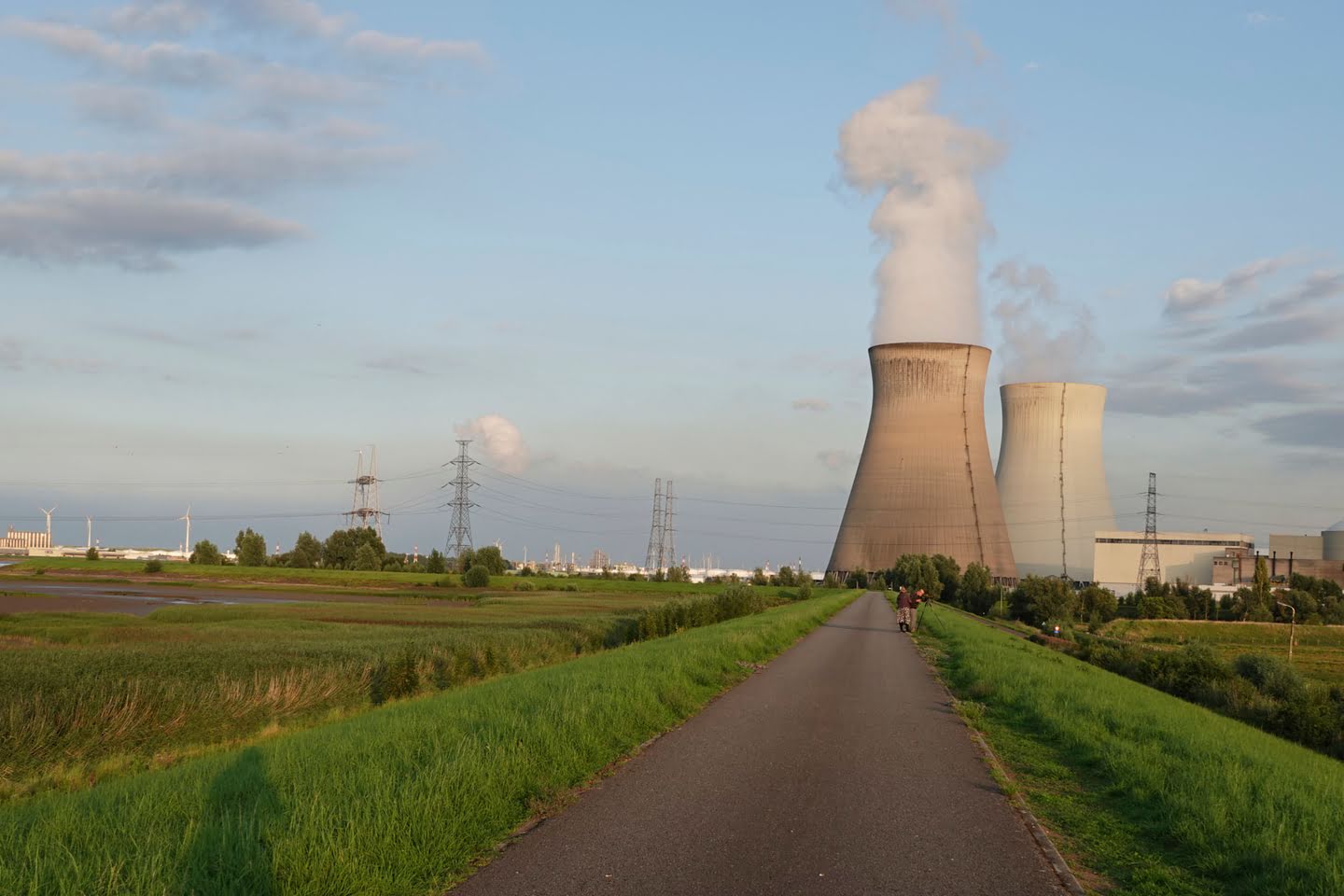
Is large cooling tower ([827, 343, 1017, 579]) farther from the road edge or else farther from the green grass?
the road edge

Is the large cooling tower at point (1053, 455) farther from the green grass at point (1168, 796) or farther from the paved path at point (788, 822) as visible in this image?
the paved path at point (788, 822)

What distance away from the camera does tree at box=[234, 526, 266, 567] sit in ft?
354

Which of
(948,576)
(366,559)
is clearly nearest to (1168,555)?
(948,576)

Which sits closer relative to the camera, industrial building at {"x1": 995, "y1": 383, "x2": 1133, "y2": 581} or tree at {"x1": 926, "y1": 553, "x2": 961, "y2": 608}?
industrial building at {"x1": 995, "y1": 383, "x2": 1133, "y2": 581}

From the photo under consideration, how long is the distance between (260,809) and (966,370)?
182 ft

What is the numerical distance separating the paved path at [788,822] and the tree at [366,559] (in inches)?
3847

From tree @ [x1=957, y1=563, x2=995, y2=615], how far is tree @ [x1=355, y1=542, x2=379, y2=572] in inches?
2310

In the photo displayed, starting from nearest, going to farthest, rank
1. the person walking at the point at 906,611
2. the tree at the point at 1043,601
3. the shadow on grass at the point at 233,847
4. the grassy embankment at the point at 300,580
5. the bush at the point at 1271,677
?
the shadow on grass at the point at 233,847
the bush at the point at 1271,677
the person walking at the point at 906,611
the tree at the point at 1043,601
the grassy embankment at the point at 300,580

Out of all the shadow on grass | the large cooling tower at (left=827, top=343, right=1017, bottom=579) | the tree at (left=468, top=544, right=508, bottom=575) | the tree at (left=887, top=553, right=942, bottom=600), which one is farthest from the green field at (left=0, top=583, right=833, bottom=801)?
the tree at (left=468, top=544, right=508, bottom=575)

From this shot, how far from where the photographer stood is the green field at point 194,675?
1324 cm

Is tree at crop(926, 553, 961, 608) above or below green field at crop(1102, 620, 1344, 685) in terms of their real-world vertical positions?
above

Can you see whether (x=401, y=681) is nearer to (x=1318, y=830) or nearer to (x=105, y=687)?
(x=105, y=687)

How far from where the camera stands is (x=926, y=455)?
5669cm

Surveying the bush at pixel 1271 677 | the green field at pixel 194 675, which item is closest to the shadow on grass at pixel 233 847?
the green field at pixel 194 675
